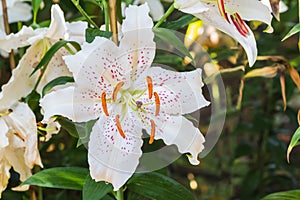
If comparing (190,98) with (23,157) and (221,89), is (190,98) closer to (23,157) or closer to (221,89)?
(221,89)

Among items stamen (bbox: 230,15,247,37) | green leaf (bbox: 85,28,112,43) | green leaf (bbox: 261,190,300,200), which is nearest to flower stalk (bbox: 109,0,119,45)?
green leaf (bbox: 85,28,112,43)

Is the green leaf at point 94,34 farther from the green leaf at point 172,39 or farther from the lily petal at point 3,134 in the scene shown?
the lily petal at point 3,134

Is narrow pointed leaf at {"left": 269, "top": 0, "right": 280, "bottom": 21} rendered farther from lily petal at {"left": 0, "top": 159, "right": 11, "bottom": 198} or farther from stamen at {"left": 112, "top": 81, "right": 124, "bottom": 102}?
lily petal at {"left": 0, "top": 159, "right": 11, "bottom": 198}

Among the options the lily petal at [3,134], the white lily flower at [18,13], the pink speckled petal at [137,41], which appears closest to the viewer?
the pink speckled petal at [137,41]

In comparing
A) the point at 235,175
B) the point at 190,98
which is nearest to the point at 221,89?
the point at 190,98

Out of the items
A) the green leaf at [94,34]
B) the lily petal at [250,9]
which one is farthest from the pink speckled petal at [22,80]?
the lily petal at [250,9]

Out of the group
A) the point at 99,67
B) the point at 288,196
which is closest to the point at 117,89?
the point at 99,67

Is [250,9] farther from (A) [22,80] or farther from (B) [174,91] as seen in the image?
(A) [22,80]
